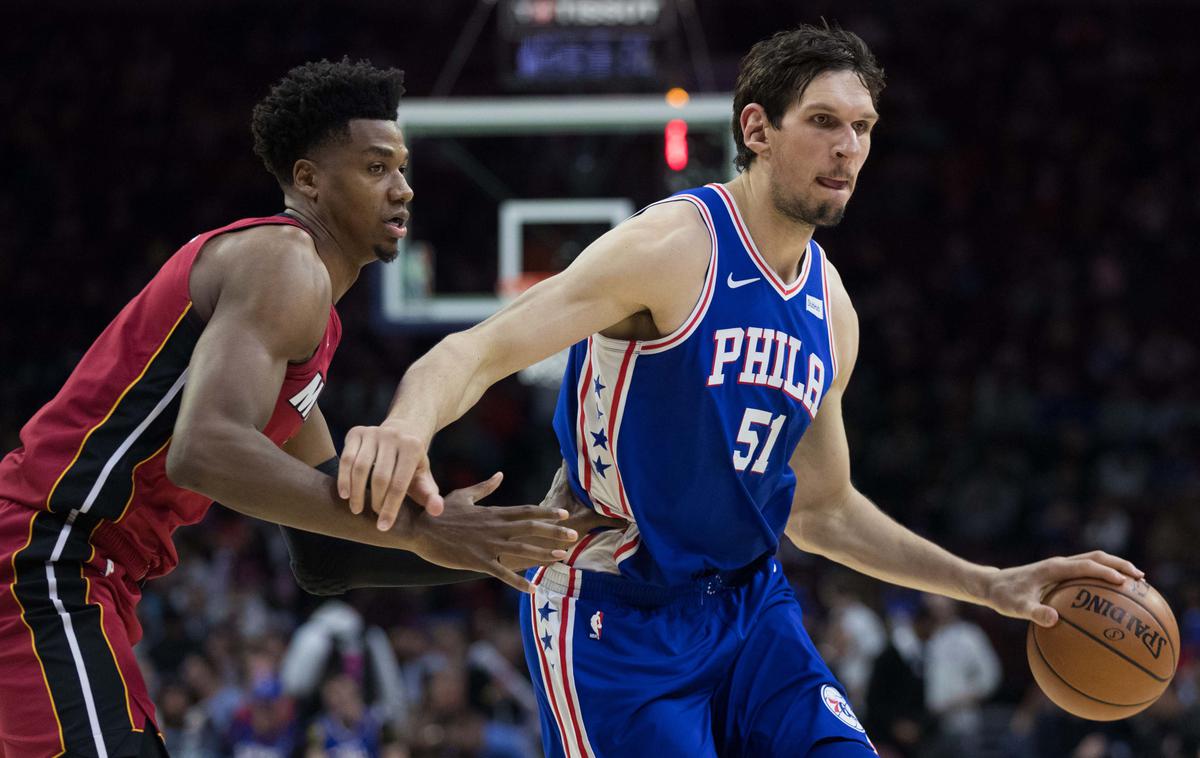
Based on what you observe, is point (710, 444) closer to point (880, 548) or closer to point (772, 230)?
point (772, 230)

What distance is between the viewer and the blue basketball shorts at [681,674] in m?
3.28

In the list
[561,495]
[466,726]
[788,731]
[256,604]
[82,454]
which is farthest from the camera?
[256,604]

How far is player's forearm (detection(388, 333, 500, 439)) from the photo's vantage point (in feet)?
8.93

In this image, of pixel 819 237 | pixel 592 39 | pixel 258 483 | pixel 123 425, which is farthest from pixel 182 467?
pixel 819 237

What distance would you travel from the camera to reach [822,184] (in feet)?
11.3

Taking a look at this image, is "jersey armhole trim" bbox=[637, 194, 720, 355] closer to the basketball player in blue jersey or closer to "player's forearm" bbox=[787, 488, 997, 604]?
the basketball player in blue jersey

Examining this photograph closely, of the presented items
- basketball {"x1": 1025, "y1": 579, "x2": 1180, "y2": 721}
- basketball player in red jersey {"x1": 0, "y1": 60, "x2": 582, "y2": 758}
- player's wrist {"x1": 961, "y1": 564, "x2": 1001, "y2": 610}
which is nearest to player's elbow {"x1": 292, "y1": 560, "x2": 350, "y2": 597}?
basketball player in red jersey {"x1": 0, "y1": 60, "x2": 582, "y2": 758}

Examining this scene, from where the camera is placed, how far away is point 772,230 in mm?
3508

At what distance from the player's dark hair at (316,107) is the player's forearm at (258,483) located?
902 mm

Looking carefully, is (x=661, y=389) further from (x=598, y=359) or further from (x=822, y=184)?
(x=822, y=184)

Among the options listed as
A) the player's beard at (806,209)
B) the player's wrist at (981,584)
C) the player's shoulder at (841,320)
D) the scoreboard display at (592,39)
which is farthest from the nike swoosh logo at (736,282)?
the scoreboard display at (592,39)

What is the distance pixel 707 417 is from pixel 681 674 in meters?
0.59

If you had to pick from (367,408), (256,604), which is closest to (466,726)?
(256,604)

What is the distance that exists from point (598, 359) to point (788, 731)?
0.96 meters
